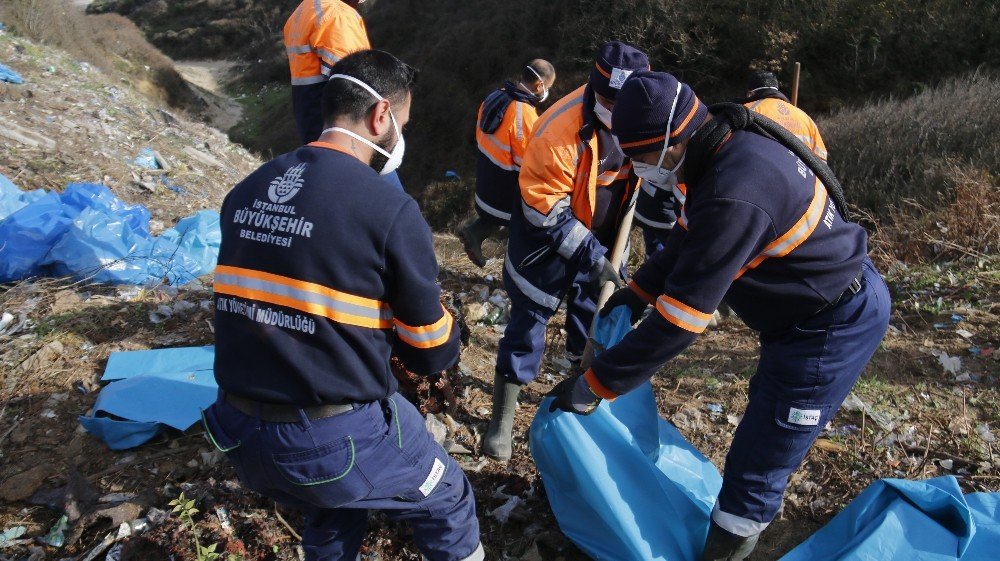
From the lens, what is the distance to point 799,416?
2.09 meters

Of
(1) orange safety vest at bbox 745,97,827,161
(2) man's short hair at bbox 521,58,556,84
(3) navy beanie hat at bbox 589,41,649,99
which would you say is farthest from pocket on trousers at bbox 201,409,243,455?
(1) orange safety vest at bbox 745,97,827,161

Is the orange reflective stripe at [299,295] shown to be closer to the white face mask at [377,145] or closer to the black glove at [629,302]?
the white face mask at [377,145]

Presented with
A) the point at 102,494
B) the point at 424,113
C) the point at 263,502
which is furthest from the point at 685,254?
the point at 424,113

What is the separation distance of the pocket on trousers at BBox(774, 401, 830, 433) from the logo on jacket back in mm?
1586

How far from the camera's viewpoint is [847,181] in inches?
326

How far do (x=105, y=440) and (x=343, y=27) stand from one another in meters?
2.43

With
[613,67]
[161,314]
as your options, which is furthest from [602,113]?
[161,314]

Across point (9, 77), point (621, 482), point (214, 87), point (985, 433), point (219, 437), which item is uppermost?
point (219, 437)

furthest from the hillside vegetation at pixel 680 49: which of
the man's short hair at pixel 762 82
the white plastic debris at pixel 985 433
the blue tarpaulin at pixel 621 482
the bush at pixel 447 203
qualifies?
the blue tarpaulin at pixel 621 482

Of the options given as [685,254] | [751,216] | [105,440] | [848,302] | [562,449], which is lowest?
[105,440]

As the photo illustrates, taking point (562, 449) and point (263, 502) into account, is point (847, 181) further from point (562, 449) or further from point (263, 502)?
point (263, 502)

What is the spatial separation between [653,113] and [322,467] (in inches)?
52.1

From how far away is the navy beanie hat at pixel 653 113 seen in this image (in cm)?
193

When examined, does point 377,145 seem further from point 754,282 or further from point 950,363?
point 950,363
